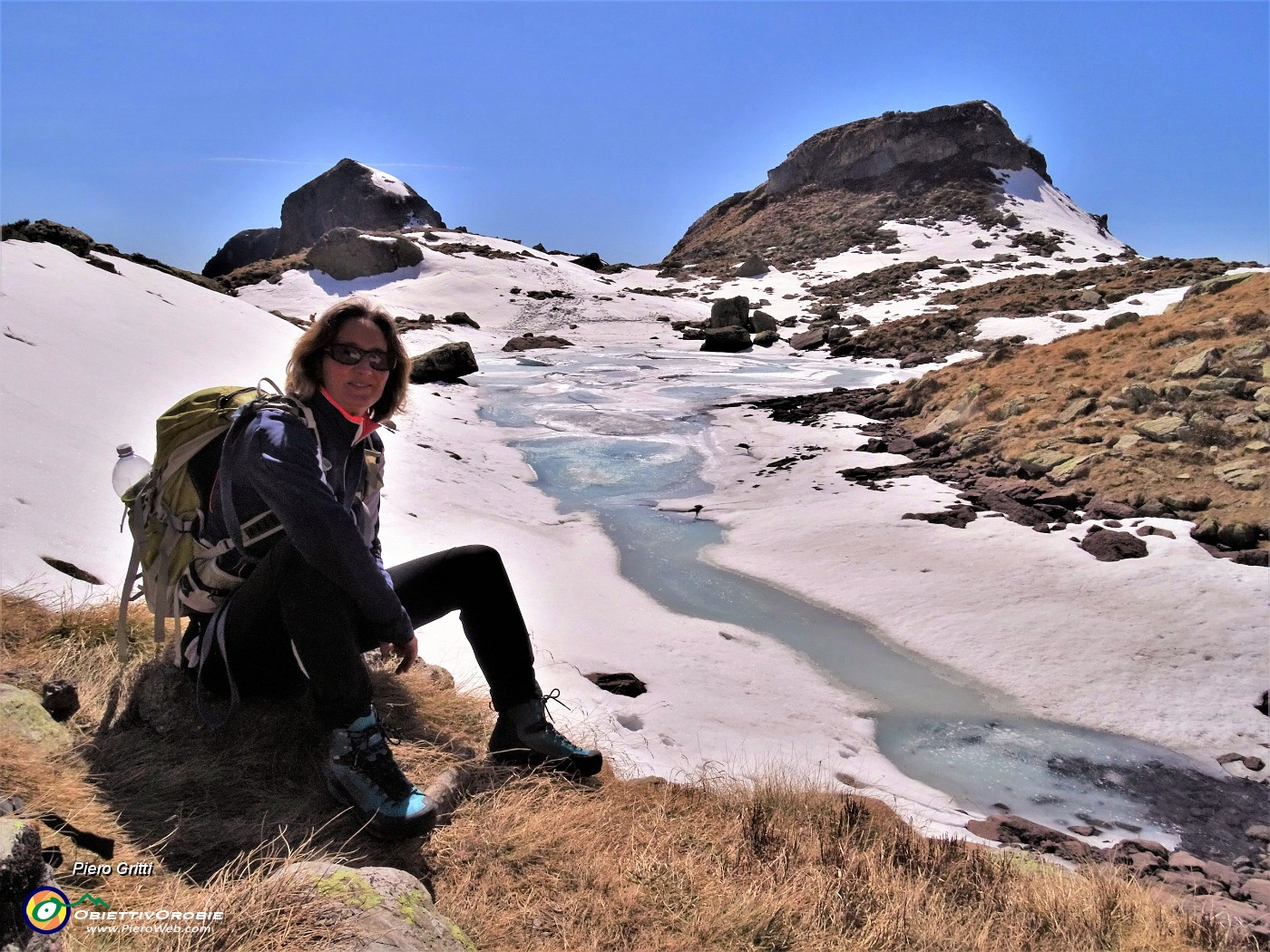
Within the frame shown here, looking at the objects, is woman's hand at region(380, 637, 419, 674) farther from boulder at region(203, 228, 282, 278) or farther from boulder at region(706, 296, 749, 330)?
boulder at region(203, 228, 282, 278)

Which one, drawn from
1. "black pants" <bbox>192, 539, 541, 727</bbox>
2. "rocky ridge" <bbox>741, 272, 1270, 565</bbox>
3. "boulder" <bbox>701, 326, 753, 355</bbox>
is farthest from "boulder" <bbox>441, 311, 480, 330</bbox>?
"black pants" <bbox>192, 539, 541, 727</bbox>

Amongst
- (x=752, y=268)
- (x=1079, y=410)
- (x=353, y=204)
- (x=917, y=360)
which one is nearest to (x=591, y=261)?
(x=752, y=268)

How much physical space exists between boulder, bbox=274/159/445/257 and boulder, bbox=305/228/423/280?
63.5ft

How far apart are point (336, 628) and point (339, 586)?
132mm

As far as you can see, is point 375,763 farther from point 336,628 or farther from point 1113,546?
point 1113,546

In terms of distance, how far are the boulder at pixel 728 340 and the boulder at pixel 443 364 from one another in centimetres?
915

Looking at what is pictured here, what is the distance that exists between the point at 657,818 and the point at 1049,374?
432 inches

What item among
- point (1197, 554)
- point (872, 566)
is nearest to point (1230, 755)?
point (1197, 554)

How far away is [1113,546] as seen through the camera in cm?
695

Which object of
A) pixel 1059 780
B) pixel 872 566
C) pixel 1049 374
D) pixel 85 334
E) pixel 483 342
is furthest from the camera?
pixel 483 342

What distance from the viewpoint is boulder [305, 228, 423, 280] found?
37.3m

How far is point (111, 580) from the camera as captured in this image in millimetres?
4211

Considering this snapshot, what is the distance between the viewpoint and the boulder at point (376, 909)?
1832 mm

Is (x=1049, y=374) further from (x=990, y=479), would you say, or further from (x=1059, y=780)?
(x=1059, y=780)
